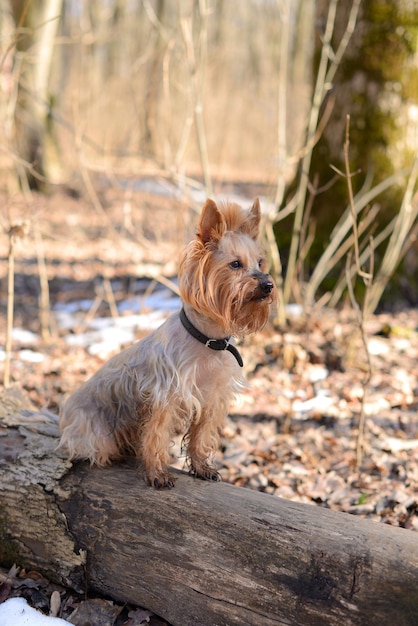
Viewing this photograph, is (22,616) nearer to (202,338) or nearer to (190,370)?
(190,370)

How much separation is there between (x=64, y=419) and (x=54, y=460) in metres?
0.26

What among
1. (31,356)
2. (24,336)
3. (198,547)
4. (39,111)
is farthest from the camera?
(39,111)

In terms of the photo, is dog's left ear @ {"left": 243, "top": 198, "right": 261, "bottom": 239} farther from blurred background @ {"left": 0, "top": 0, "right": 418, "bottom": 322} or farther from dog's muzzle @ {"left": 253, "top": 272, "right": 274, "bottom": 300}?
blurred background @ {"left": 0, "top": 0, "right": 418, "bottom": 322}

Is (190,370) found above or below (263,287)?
below

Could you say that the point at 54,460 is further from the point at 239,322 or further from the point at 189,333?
the point at 239,322

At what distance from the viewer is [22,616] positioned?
2.94 metres

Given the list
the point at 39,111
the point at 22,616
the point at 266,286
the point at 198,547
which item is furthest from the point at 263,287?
the point at 39,111

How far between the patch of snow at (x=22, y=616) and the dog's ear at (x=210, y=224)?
197 centimetres

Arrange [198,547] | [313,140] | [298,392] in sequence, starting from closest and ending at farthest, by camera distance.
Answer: [198,547]
[298,392]
[313,140]

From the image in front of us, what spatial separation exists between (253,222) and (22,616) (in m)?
2.24

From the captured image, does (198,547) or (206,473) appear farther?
(206,473)

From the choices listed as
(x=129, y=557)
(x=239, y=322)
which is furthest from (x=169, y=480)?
(x=239, y=322)

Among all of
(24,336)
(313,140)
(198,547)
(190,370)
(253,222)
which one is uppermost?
(313,140)

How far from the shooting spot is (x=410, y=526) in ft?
11.9
